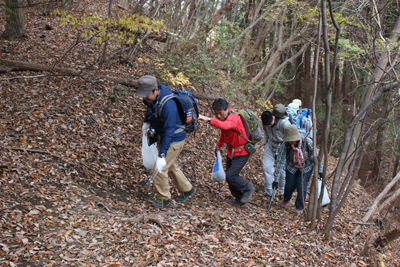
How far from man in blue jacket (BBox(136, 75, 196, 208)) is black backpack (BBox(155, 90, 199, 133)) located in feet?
0.15

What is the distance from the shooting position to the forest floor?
11.4 ft

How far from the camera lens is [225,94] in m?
10.4

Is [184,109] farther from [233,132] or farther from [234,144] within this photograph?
[234,144]

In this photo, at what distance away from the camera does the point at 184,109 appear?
447 cm

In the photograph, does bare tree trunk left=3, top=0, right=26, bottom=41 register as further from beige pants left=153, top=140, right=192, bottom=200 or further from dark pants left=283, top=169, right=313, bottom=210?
dark pants left=283, top=169, right=313, bottom=210

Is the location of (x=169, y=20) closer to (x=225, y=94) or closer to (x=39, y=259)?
(x=225, y=94)

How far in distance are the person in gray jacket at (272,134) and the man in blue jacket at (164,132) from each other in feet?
6.29

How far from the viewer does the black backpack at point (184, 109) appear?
4.32m

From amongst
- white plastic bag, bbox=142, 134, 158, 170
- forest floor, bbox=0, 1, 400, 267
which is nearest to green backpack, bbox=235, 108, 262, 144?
forest floor, bbox=0, 1, 400, 267

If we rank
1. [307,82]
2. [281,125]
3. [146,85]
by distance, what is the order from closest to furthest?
[146,85]
[281,125]
[307,82]

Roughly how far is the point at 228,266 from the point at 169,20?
886 centimetres

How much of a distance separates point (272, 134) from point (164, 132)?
8.23ft

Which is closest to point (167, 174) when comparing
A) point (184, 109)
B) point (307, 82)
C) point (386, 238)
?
point (184, 109)

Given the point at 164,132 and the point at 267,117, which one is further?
the point at 267,117
